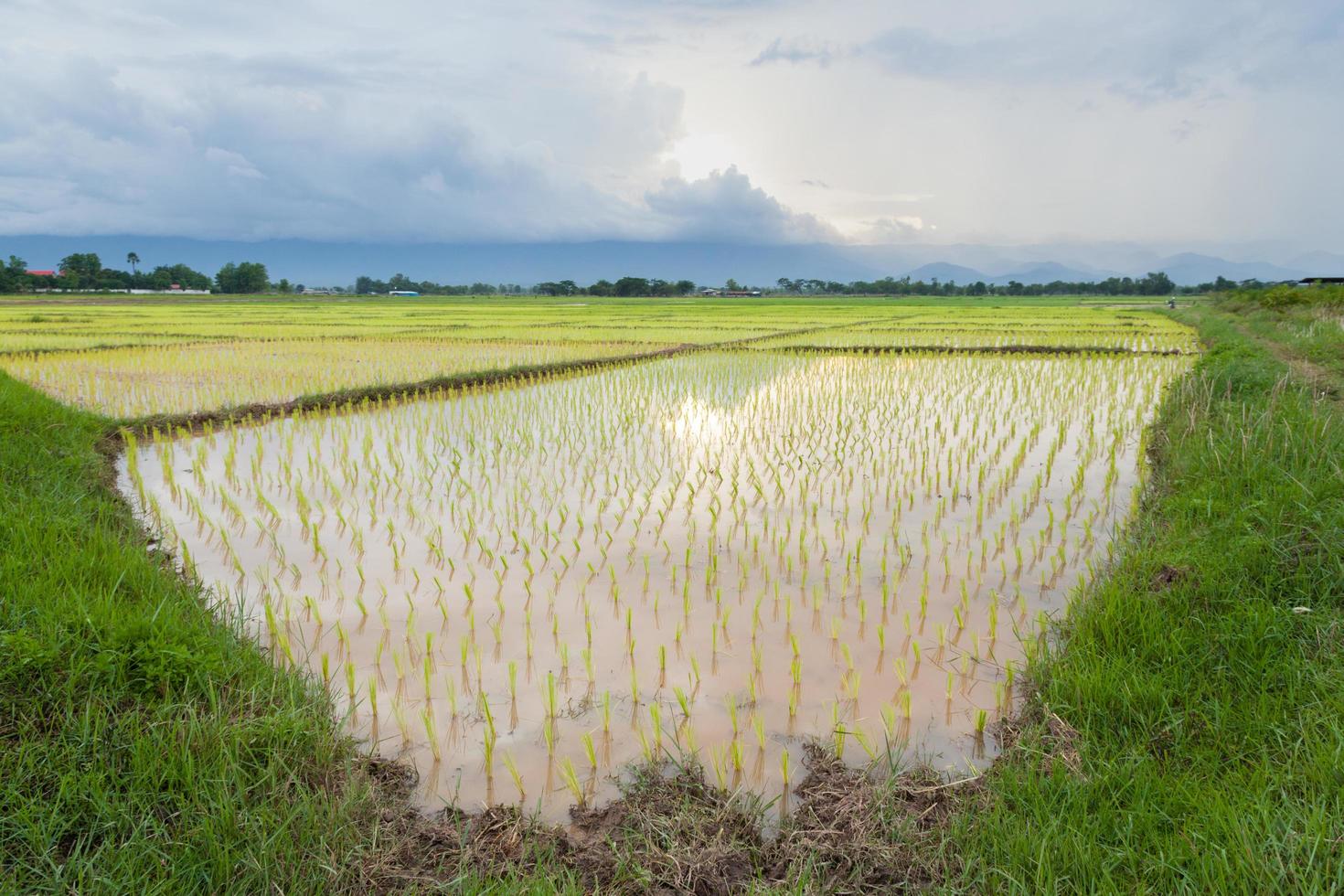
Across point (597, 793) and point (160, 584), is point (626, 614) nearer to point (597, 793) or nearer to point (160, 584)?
point (597, 793)

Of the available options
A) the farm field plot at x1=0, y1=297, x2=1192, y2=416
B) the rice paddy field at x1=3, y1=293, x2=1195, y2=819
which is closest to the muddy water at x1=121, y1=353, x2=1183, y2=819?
the rice paddy field at x1=3, y1=293, x2=1195, y2=819

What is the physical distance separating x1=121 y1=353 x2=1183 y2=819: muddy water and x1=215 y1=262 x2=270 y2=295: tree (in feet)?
238

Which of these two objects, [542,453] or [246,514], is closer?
[246,514]

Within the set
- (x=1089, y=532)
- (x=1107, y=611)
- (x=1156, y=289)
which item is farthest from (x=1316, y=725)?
(x=1156, y=289)

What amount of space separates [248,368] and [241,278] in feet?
224

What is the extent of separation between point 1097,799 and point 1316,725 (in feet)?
2.65

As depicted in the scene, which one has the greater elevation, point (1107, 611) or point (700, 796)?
point (1107, 611)

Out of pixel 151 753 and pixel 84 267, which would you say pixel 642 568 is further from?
pixel 84 267

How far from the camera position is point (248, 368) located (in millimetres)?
12258

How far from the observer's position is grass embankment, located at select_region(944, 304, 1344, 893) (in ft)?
6.09

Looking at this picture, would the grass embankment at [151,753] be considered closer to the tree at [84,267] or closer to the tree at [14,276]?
the tree at [14,276]

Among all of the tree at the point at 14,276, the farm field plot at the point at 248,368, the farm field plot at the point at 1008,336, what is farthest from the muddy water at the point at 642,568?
the tree at the point at 14,276

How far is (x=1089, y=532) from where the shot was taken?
15.7 ft

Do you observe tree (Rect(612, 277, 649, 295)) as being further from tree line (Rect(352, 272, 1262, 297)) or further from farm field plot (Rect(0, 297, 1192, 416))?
farm field plot (Rect(0, 297, 1192, 416))
